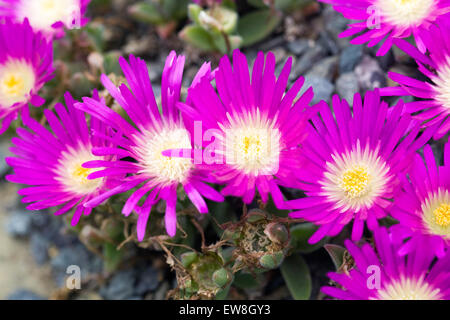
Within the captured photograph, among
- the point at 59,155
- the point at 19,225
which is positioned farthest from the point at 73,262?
the point at 59,155

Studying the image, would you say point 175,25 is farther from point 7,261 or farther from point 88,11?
point 7,261

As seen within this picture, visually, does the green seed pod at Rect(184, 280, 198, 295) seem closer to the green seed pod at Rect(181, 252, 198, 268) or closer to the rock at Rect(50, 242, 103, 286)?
the green seed pod at Rect(181, 252, 198, 268)

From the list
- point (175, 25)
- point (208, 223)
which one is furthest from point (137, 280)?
point (175, 25)

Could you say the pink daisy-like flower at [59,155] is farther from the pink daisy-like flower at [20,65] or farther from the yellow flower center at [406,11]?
the yellow flower center at [406,11]

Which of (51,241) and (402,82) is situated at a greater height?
(402,82)

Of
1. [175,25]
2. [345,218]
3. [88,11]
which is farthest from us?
[88,11]

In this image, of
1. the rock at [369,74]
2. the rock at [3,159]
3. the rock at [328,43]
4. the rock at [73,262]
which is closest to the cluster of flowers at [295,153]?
the rock at [369,74]
